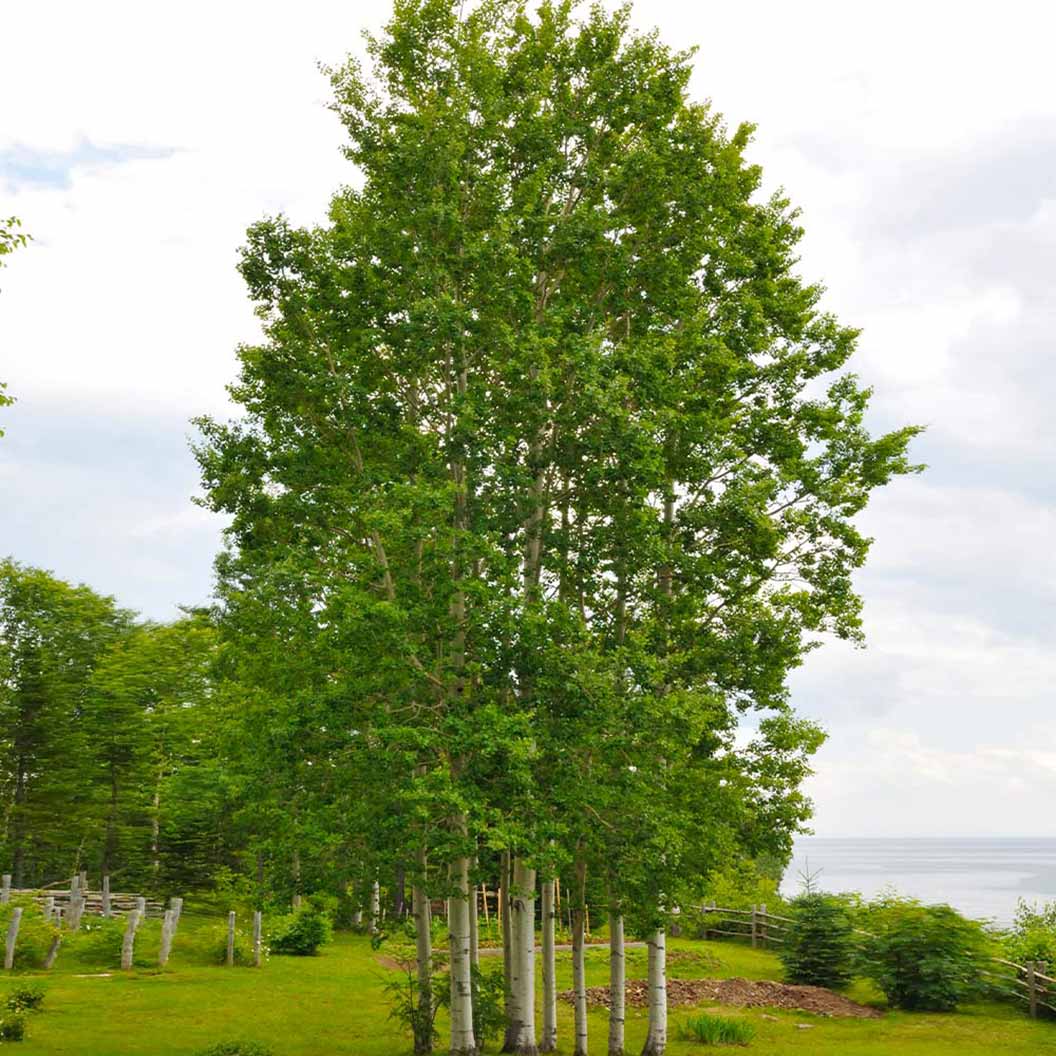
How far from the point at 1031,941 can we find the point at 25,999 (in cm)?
2427

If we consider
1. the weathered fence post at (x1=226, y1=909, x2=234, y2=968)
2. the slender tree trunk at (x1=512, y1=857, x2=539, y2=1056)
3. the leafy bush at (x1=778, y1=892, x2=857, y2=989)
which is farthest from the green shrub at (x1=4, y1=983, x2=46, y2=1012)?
the leafy bush at (x1=778, y1=892, x2=857, y2=989)

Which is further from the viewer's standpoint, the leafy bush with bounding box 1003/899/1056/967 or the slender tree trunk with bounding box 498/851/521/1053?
the leafy bush with bounding box 1003/899/1056/967

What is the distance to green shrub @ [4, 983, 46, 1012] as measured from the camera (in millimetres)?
21625

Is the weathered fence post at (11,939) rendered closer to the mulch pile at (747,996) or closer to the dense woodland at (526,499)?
the dense woodland at (526,499)

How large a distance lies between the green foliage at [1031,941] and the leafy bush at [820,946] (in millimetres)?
4143

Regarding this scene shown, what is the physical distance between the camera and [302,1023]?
81.5ft

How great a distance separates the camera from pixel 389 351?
21609 millimetres

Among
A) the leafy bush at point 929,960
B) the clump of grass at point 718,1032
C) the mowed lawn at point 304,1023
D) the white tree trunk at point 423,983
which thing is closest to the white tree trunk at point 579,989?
the mowed lawn at point 304,1023

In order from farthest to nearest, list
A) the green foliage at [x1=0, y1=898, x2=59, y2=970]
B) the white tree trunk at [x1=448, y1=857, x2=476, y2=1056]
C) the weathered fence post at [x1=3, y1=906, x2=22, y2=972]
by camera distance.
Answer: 1. the green foliage at [x1=0, y1=898, x2=59, y2=970]
2. the weathered fence post at [x1=3, y1=906, x2=22, y2=972]
3. the white tree trunk at [x1=448, y1=857, x2=476, y2=1056]

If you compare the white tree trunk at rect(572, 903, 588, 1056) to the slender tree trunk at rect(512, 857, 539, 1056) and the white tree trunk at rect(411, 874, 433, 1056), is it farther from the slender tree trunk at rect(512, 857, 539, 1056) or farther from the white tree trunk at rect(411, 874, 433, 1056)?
the white tree trunk at rect(411, 874, 433, 1056)

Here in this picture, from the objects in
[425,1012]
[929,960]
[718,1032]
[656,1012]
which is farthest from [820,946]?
[425,1012]

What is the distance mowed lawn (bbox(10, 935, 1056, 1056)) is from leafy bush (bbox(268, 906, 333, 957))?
123 inches

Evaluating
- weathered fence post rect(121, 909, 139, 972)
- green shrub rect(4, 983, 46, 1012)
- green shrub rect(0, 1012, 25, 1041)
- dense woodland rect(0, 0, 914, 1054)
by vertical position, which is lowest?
green shrub rect(0, 1012, 25, 1041)

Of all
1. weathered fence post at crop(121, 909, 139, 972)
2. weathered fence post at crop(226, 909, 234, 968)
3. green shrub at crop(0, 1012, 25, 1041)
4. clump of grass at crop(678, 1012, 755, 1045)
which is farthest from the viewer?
weathered fence post at crop(226, 909, 234, 968)
